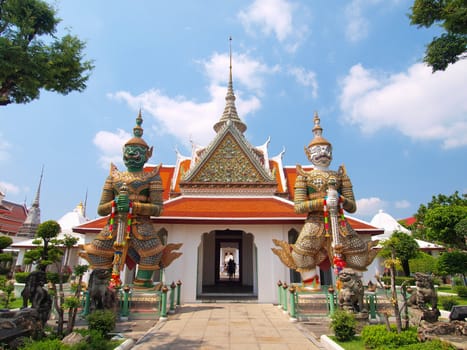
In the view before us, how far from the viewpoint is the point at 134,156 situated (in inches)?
349

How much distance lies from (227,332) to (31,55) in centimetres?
631

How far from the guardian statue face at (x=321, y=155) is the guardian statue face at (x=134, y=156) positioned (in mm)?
5004

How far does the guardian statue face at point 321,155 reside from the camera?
8.67m

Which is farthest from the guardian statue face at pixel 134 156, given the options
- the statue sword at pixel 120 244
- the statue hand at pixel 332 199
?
the statue hand at pixel 332 199

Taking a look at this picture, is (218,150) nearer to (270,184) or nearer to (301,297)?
(270,184)

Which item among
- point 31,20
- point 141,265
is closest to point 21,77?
point 31,20

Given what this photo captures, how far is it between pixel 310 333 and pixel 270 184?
7433 millimetres

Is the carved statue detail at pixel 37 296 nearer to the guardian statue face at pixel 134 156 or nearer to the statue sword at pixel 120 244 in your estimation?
the statue sword at pixel 120 244

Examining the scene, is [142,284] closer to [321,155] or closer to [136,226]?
[136,226]

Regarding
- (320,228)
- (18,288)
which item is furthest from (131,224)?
(18,288)

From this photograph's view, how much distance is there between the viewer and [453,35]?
24.1 ft

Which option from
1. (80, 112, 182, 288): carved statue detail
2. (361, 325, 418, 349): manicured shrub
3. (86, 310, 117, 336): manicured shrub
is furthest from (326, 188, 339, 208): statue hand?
(86, 310, 117, 336): manicured shrub

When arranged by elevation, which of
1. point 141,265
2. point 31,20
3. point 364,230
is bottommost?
point 141,265

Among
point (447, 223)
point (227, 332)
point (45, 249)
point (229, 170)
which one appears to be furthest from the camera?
point (229, 170)
